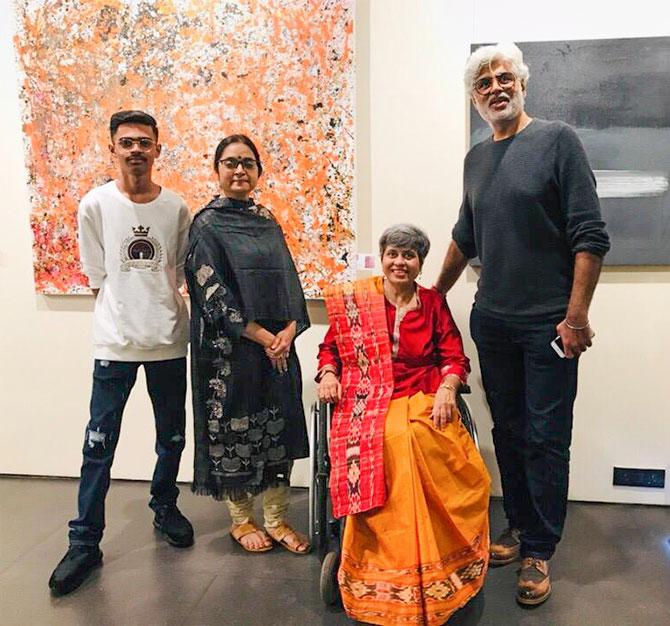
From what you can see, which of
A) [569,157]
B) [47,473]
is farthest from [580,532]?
[47,473]

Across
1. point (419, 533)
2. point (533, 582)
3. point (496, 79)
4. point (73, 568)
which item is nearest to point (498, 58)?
point (496, 79)

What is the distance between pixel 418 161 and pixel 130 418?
1659 millimetres

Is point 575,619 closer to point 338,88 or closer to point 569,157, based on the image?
point 569,157

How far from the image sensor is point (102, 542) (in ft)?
7.29

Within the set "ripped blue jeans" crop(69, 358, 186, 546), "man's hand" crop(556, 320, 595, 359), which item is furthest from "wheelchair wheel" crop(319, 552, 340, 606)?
"man's hand" crop(556, 320, 595, 359)

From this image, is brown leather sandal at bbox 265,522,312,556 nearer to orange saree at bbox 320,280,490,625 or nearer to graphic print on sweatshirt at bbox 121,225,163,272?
orange saree at bbox 320,280,490,625

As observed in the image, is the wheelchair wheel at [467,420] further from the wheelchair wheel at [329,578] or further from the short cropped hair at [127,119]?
the short cropped hair at [127,119]

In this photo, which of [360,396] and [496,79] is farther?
[360,396]

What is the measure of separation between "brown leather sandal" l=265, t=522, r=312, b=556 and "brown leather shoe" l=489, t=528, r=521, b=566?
63 centimetres

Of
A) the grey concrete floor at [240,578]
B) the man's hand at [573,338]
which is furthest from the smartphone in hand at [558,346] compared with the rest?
the grey concrete floor at [240,578]

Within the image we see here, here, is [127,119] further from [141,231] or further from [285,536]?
[285,536]

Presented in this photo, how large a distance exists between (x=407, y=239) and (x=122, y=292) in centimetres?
93

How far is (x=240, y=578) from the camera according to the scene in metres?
1.96

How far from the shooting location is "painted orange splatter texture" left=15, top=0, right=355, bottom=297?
2.33m
